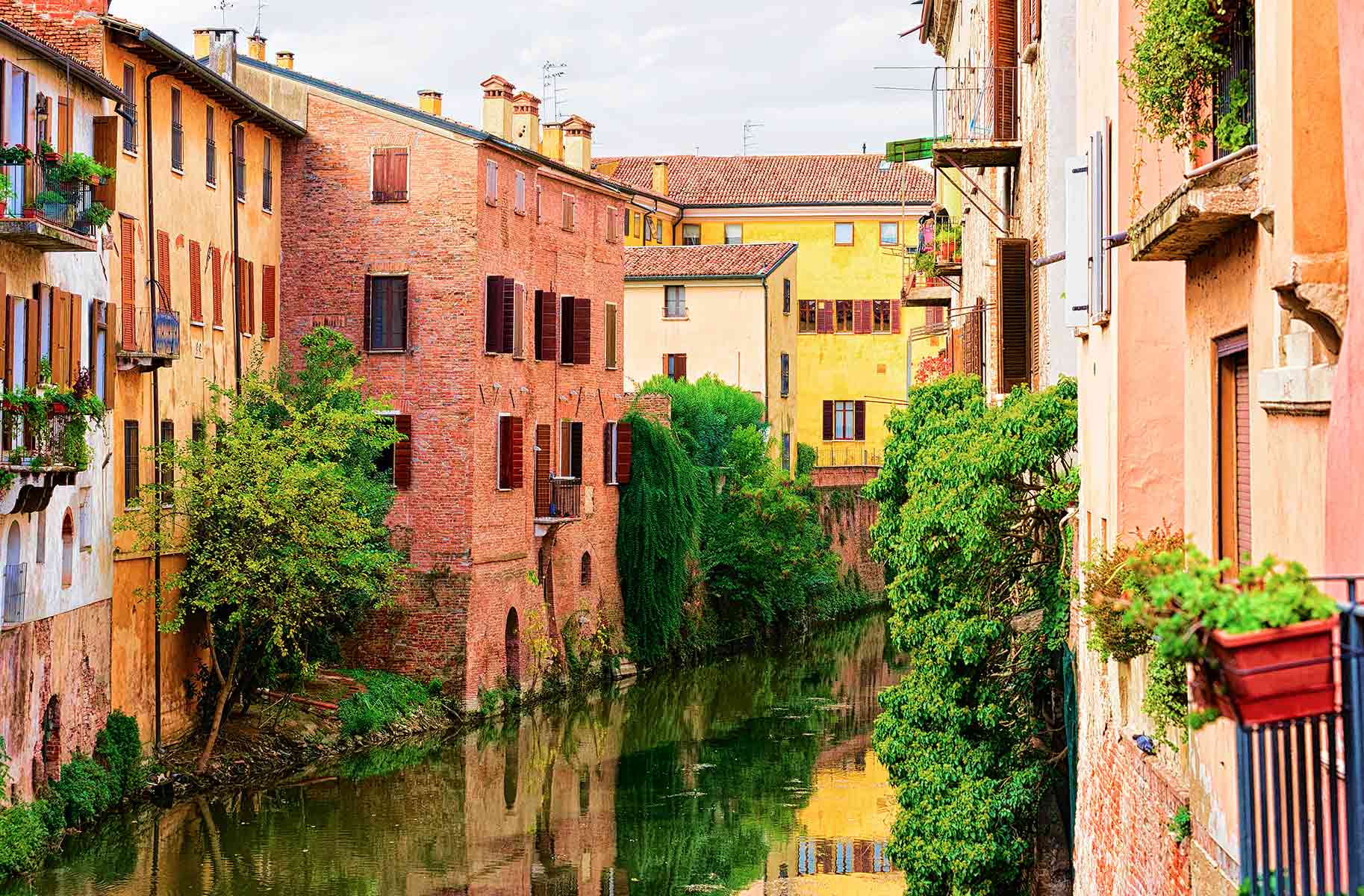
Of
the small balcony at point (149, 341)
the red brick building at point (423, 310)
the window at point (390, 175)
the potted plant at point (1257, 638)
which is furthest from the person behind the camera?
the window at point (390, 175)

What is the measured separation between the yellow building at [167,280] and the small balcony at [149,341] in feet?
0.09

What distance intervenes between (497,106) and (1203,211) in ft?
115

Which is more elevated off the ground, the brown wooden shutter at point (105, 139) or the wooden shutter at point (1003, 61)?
the wooden shutter at point (1003, 61)

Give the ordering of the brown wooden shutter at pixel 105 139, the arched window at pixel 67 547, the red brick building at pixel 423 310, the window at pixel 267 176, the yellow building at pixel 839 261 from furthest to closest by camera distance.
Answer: the yellow building at pixel 839 261 < the red brick building at pixel 423 310 < the window at pixel 267 176 < the brown wooden shutter at pixel 105 139 < the arched window at pixel 67 547

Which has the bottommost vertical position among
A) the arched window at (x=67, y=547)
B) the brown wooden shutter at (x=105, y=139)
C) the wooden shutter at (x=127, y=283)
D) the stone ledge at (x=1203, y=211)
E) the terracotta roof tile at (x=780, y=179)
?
the arched window at (x=67, y=547)

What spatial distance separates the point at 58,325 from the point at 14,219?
8.25ft

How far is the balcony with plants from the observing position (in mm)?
22078

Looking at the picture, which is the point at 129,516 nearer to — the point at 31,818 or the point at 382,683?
the point at 31,818

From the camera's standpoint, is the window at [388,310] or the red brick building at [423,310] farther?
the window at [388,310]

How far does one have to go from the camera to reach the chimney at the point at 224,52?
122 feet

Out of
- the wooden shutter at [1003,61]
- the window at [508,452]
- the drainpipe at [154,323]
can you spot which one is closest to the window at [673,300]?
the window at [508,452]

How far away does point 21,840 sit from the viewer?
22000 millimetres

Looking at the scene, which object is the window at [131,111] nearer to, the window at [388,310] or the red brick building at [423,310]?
the red brick building at [423,310]

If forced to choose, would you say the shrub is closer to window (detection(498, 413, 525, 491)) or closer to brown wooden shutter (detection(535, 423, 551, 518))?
window (detection(498, 413, 525, 491))
